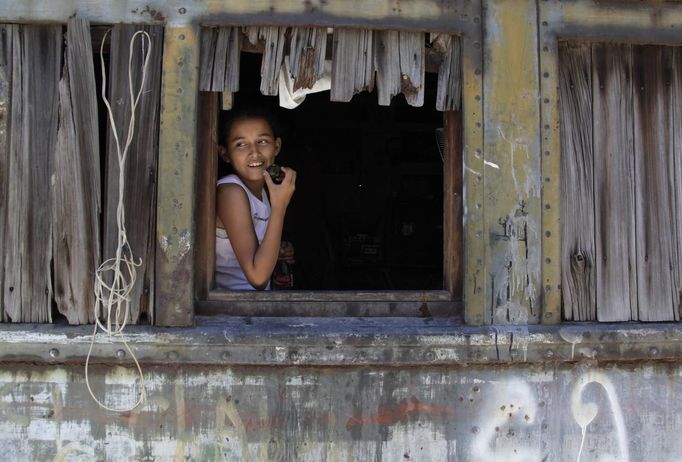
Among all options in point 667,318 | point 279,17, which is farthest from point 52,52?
point 667,318

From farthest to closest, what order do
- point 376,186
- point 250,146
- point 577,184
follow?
1. point 376,186
2. point 250,146
3. point 577,184

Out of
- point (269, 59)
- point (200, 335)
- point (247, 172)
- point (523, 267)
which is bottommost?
point (200, 335)

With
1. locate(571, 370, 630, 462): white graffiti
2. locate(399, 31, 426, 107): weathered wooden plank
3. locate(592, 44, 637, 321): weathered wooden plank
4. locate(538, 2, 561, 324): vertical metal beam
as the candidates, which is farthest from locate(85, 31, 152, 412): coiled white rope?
locate(592, 44, 637, 321): weathered wooden plank

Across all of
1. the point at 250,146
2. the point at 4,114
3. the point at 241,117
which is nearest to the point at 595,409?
the point at 250,146

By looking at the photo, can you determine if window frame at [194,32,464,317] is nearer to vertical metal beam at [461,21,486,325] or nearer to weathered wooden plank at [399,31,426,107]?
vertical metal beam at [461,21,486,325]

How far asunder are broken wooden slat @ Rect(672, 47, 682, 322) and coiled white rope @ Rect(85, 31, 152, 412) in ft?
7.91

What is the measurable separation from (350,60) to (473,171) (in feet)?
2.42

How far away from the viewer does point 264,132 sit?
3436 millimetres

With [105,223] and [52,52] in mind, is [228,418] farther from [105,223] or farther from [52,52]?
[52,52]

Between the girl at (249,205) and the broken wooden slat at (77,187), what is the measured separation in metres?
0.61

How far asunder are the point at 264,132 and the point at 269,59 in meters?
0.62

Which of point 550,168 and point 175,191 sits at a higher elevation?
point 550,168

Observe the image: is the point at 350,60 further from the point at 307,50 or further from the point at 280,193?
the point at 280,193

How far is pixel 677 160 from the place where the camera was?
3039mm
